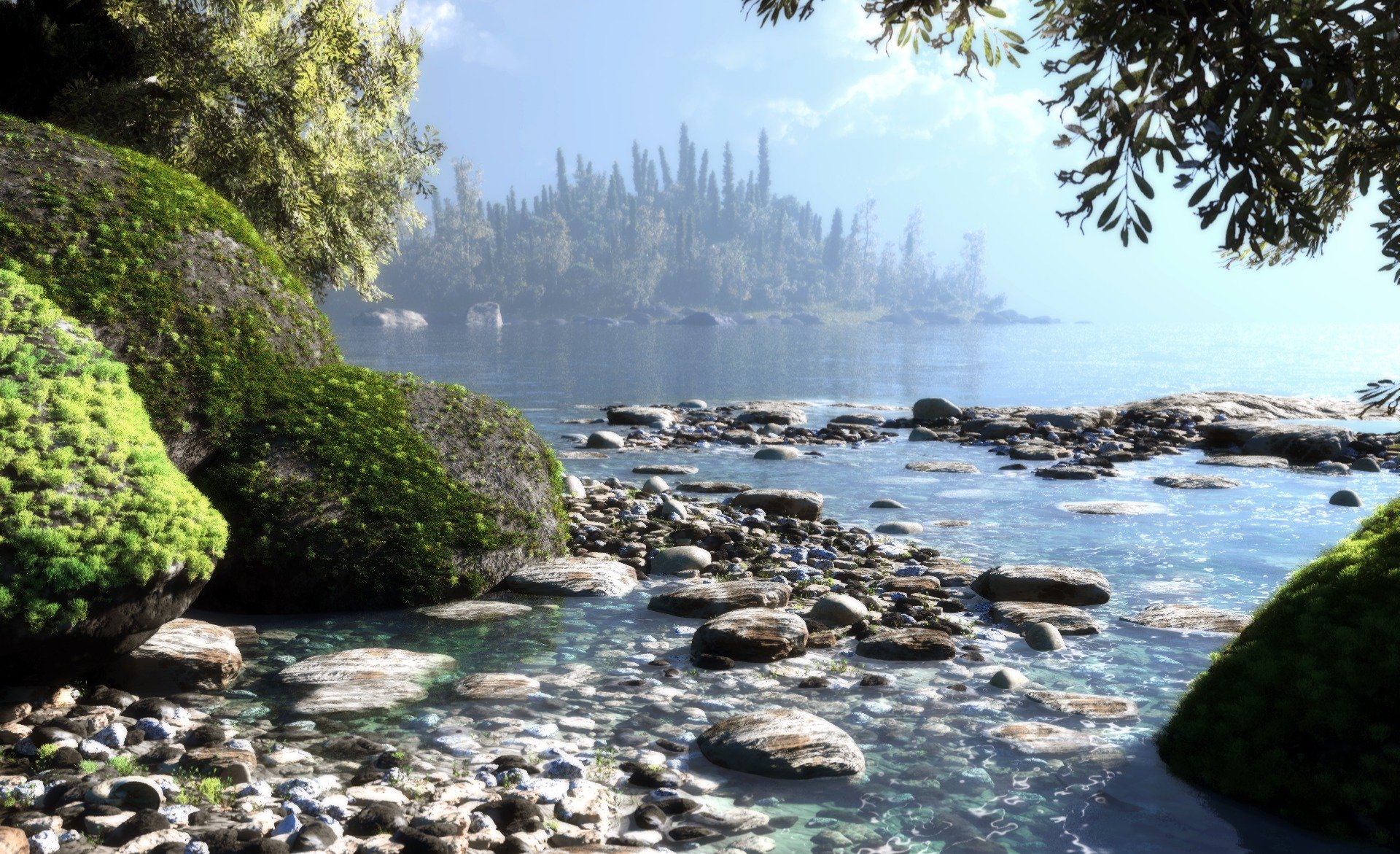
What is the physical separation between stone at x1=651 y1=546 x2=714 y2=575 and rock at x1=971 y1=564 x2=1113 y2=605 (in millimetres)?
3416

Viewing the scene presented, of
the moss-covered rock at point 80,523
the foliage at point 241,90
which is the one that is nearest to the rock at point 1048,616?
the moss-covered rock at point 80,523

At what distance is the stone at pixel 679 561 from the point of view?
1296cm

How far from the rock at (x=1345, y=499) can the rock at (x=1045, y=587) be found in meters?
10.1

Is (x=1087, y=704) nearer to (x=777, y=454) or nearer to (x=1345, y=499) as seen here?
(x=1345, y=499)

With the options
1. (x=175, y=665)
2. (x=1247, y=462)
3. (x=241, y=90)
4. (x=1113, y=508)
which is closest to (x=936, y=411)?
(x=1247, y=462)

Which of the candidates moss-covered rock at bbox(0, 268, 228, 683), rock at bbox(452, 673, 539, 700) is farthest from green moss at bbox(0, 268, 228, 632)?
rock at bbox(452, 673, 539, 700)

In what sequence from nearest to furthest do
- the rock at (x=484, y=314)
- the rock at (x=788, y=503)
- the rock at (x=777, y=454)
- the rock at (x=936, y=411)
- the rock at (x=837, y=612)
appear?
the rock at (x=837, y=612)
the rock at (x=788, y=503)
the rock at (x=777, y=454)
the rock at (x=936, y=411)
the rock at (x=484, y=314)

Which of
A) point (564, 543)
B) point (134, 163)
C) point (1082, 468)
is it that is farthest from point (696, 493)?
point (134, 163)

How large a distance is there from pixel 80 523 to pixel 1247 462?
82.6ft

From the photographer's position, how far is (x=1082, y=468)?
23.3m

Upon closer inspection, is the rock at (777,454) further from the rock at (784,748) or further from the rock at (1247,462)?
the rock at (784,748)

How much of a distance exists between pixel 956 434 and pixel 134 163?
23831mm

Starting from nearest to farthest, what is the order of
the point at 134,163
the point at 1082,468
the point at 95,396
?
1. the point at 95,396
2. the point at 134,163
3. the point at 1082,468

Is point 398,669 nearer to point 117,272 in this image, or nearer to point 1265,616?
point 117,272
